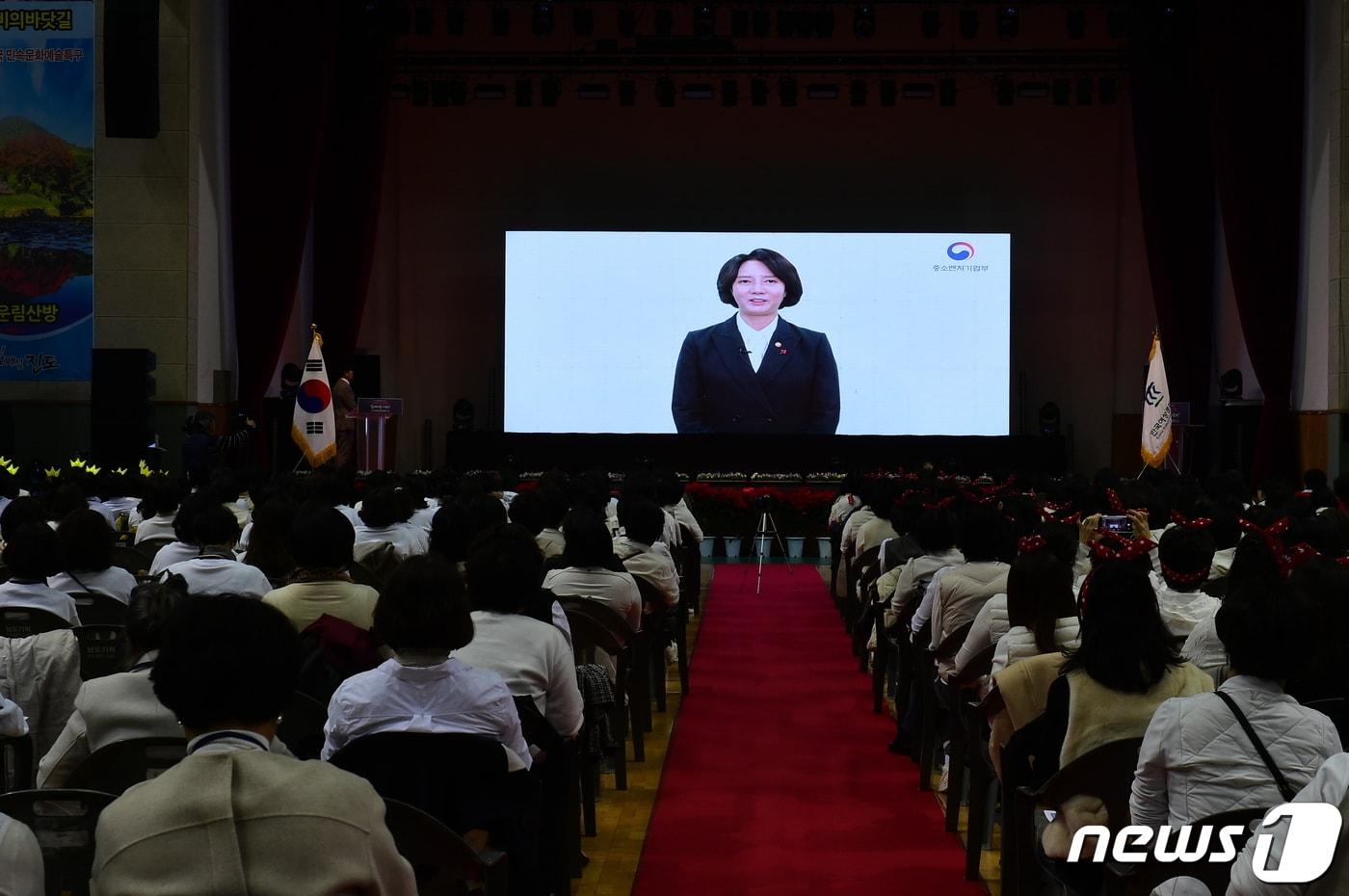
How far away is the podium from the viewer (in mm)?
14133

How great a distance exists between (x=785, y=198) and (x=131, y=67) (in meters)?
7.77

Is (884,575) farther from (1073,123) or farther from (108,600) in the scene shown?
(1073,123)

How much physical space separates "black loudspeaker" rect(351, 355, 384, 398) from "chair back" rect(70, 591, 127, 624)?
11.9 m

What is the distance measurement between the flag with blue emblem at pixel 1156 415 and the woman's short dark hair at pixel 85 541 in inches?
411

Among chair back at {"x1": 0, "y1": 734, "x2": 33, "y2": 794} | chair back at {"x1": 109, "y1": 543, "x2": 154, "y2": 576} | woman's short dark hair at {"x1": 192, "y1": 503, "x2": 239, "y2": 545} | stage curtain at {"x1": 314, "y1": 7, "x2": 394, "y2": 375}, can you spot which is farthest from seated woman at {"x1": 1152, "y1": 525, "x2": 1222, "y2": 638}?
stage curtain at {"x1": 314, "y1": 7, "x2": 394, "y2": 375}

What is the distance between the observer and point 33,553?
13.8 ft

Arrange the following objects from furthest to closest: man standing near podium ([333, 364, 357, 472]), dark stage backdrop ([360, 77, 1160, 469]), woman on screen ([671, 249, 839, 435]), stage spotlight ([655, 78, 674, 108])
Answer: dark stage backdrop ([360, 77, 1160, 469]) < woman on screen ([671, 249, 839, 435]) < stage spotlight ([655, 78, 674, 108]) < man standing near podium ([333, 364, 357, 472])

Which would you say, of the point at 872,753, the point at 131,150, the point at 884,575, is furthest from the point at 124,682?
the point at 131,150

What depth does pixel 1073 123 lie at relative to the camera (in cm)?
1722

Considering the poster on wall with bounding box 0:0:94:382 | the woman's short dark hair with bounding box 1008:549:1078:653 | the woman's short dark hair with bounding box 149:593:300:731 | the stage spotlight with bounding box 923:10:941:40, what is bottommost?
the woman's short dark hair with bounding box 1008:549:1078:653

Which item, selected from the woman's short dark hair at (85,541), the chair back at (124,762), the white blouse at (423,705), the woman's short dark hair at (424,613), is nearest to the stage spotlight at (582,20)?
the woman's short dark hair at (85,541)

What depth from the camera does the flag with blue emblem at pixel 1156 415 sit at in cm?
1327

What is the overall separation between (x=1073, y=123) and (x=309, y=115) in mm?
8768

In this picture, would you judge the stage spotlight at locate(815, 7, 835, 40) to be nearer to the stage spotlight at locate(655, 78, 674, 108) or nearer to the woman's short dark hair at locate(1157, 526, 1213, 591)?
the stage spotlight at locate(655, 78, 674, 108)
